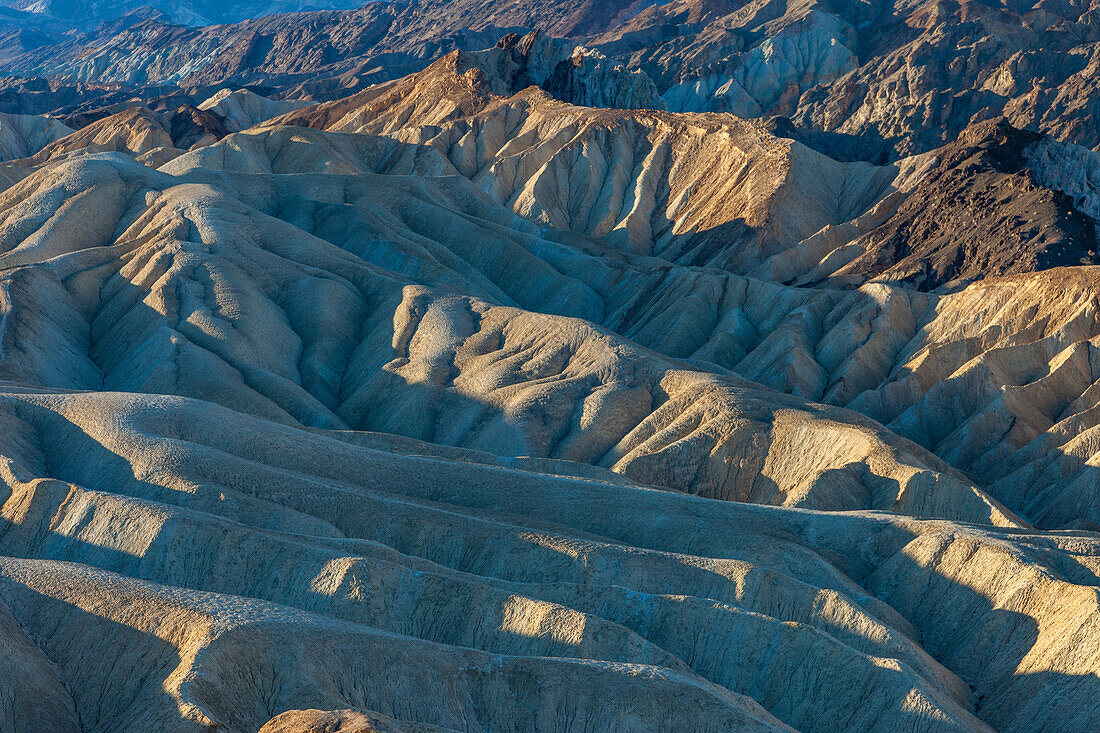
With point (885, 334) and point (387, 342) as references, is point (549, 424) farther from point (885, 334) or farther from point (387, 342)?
point (885, 334)

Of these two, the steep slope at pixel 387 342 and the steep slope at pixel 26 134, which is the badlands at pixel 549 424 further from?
the steep slope at pixel 26 134

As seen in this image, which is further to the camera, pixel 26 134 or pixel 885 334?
pixel 26 134

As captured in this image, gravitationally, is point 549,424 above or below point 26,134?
below

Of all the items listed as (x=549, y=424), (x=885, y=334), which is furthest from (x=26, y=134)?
(x=885, y=334)

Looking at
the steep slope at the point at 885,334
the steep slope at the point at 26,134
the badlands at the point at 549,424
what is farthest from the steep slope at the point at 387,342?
the steep slope at the point at 26,134

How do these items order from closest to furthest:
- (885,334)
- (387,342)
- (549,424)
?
1. (549,424)
2. (387,342)
3. (885,334)

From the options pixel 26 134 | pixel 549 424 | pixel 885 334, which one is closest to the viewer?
pixel 549 424

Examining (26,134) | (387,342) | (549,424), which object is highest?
(26,134)

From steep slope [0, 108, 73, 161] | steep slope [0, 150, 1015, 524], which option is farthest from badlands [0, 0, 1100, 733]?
steep slope [0, 108, 73, 161]

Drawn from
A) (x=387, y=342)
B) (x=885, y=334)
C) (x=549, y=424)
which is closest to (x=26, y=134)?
(x=387, y=342)
